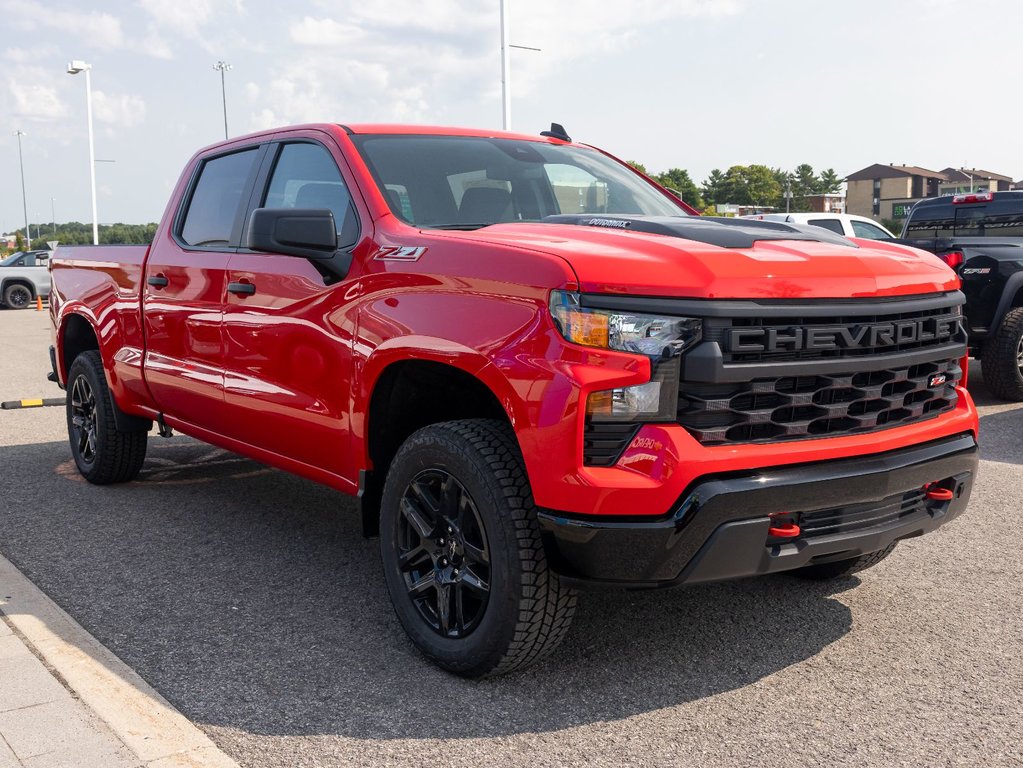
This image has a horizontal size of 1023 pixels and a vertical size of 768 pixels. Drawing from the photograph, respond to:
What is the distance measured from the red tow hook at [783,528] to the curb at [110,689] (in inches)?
63.9

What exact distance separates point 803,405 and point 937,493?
2.37 ft

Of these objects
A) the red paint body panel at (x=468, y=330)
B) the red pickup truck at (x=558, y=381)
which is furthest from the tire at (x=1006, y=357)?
the red paint body panel at (x=468, y=330)

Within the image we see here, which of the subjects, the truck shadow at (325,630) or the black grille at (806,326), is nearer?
the black grille at (806,326)

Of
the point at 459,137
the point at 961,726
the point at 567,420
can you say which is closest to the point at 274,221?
the point at 459,137

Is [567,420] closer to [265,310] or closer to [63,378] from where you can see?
[265,310]

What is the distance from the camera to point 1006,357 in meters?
8.60

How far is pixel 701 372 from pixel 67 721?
6.66 feet

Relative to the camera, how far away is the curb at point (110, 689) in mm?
2795

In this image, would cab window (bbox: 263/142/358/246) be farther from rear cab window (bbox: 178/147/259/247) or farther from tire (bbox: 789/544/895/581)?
tire (bbox: 789/544/895/581)

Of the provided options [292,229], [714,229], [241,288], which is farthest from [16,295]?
[714,229]

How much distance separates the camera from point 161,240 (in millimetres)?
5406

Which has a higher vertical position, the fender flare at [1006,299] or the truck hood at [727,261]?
the truck hood at [727,261]

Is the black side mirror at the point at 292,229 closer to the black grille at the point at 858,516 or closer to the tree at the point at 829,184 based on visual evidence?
the black grille at the point at 858,516

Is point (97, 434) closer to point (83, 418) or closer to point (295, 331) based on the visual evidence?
point (83, 418)
